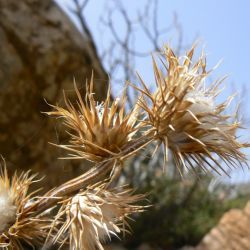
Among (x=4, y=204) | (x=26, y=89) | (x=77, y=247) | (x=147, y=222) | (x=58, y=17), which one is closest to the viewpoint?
(x=77, y=247)

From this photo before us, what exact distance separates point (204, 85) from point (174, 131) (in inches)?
4.2

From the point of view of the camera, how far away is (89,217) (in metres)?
0.76

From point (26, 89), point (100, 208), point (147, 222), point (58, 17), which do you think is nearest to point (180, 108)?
point (100, 208)

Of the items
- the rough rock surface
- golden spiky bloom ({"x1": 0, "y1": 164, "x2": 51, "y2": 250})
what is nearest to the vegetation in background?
the rough rock surface

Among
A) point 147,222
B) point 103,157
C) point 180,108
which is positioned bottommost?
point 147,222

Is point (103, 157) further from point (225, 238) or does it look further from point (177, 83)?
point (225, 238)

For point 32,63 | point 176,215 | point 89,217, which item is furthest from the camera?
point 176,215

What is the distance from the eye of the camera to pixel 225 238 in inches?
158

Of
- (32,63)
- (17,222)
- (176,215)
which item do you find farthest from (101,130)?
(176,215)

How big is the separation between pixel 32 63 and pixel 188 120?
267cm

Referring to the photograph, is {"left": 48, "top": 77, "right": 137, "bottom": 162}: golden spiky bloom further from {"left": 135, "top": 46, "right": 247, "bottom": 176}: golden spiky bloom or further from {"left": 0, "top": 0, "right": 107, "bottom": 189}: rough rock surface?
{"left": 0, "top": 0, "right": 107, "bottom": 189}: rough rock surface

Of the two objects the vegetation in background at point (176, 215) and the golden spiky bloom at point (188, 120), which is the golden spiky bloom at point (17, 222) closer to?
the golden spiky bloom at point (188, 120)

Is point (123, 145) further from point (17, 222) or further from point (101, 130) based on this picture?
point (17, 222)

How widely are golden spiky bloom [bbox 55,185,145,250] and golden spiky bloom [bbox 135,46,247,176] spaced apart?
0.11 meters
